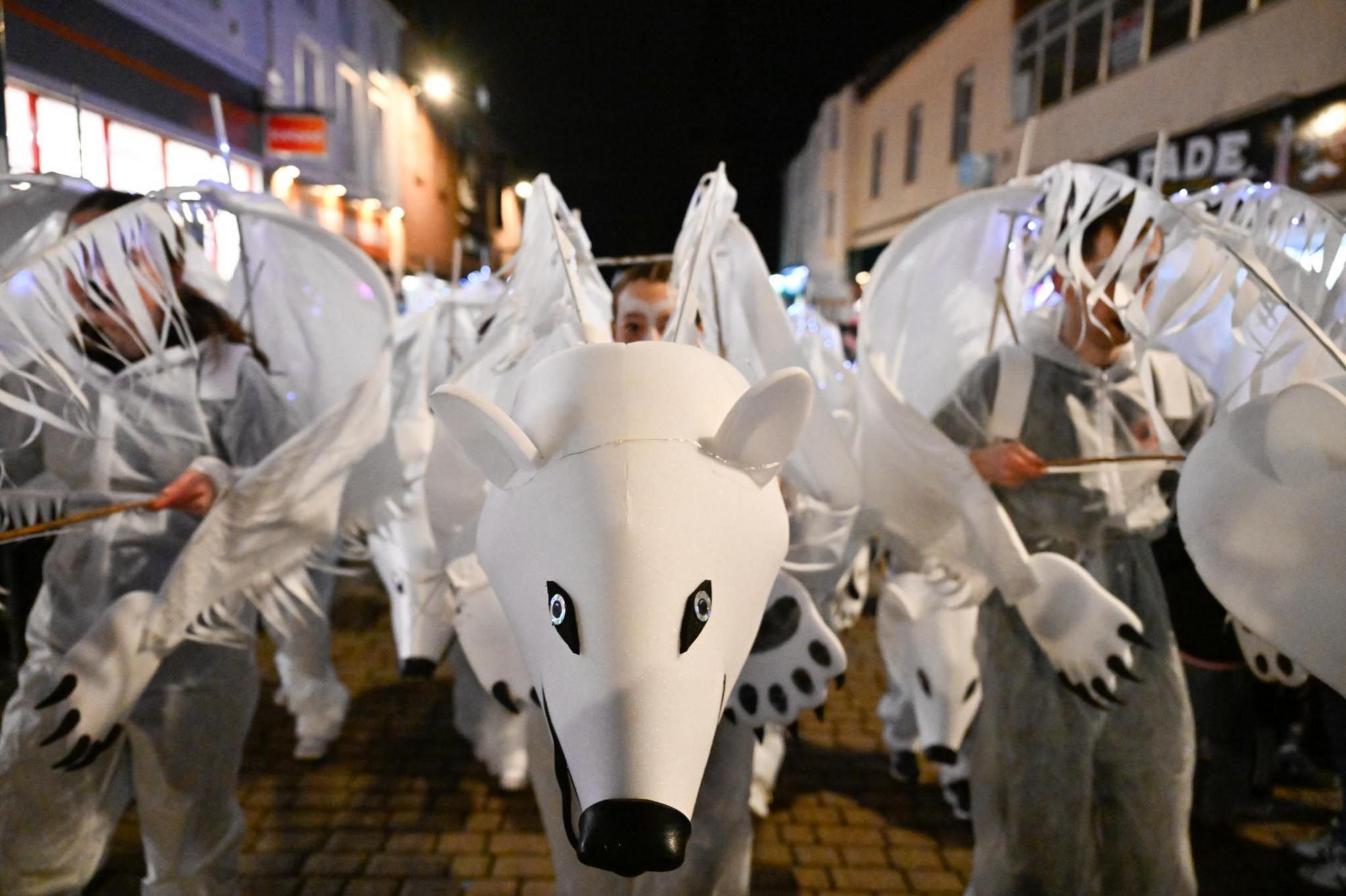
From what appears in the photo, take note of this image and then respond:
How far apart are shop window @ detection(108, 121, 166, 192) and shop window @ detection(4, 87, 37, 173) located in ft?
4.02

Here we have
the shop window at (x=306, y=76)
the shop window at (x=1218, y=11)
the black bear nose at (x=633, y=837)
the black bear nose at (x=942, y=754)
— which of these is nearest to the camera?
the black bear nose at (x=633, y=837)

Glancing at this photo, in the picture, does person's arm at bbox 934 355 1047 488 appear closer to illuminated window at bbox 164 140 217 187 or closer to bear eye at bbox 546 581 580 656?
Result: bear eye at bbox 546 581 580 656

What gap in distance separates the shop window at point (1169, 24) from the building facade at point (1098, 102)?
13 millimetres

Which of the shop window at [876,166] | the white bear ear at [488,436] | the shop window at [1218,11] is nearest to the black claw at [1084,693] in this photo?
the white bear ear at [488,436]

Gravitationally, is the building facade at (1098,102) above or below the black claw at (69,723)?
above

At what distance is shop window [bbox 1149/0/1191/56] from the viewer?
7.29 meters

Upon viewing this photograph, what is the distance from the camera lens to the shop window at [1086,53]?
8.52m

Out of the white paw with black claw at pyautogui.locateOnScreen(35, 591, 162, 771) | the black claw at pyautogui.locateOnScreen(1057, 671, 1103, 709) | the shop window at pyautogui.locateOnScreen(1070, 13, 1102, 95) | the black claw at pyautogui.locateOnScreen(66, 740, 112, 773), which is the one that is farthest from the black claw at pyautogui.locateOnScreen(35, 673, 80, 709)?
the shop window at pyautogui.locateOnScreen(1070, 13, 1102, 95)

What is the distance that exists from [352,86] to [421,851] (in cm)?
1177

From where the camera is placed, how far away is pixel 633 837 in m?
0.93

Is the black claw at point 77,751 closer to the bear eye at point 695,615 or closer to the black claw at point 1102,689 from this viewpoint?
the bear eye at point 695,615

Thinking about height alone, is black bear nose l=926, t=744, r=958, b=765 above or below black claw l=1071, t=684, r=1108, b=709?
below

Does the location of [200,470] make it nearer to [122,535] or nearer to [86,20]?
[122,535]

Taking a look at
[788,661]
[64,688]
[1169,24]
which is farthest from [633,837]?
[1169,24]
